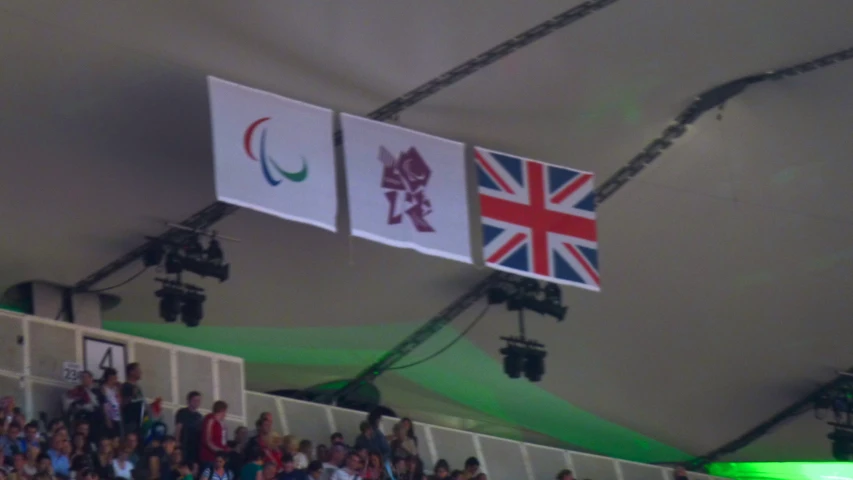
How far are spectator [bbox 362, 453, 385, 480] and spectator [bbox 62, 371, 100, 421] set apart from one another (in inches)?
110

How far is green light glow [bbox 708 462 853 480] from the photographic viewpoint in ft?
66.9

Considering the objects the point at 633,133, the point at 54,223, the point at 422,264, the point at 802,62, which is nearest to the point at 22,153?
the point at 54,223

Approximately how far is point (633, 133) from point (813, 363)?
5797 millimetres

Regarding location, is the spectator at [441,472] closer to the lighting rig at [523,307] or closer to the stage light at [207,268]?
the lighting rig at [523,307]

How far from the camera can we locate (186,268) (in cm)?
1351

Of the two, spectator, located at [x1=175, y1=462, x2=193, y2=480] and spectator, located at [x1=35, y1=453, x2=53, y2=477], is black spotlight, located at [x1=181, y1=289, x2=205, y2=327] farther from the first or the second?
spectator, located at [x1=35, y1=453, x2=53, y2=477]

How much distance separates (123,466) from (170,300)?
7.96 ft

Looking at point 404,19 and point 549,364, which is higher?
point 404,19

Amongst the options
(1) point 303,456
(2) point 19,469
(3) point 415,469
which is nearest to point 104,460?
(2) point 19,469

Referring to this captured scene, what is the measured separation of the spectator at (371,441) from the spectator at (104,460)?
3.43m

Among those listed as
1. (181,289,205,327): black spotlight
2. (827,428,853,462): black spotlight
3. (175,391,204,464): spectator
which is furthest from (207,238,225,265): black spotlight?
(827,428,853,462): black spotlight

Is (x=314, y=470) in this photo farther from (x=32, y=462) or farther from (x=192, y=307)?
(x=32, y=462)

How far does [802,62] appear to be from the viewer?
1343 cm

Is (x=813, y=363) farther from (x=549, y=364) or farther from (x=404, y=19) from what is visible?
(x=404, y=19)
